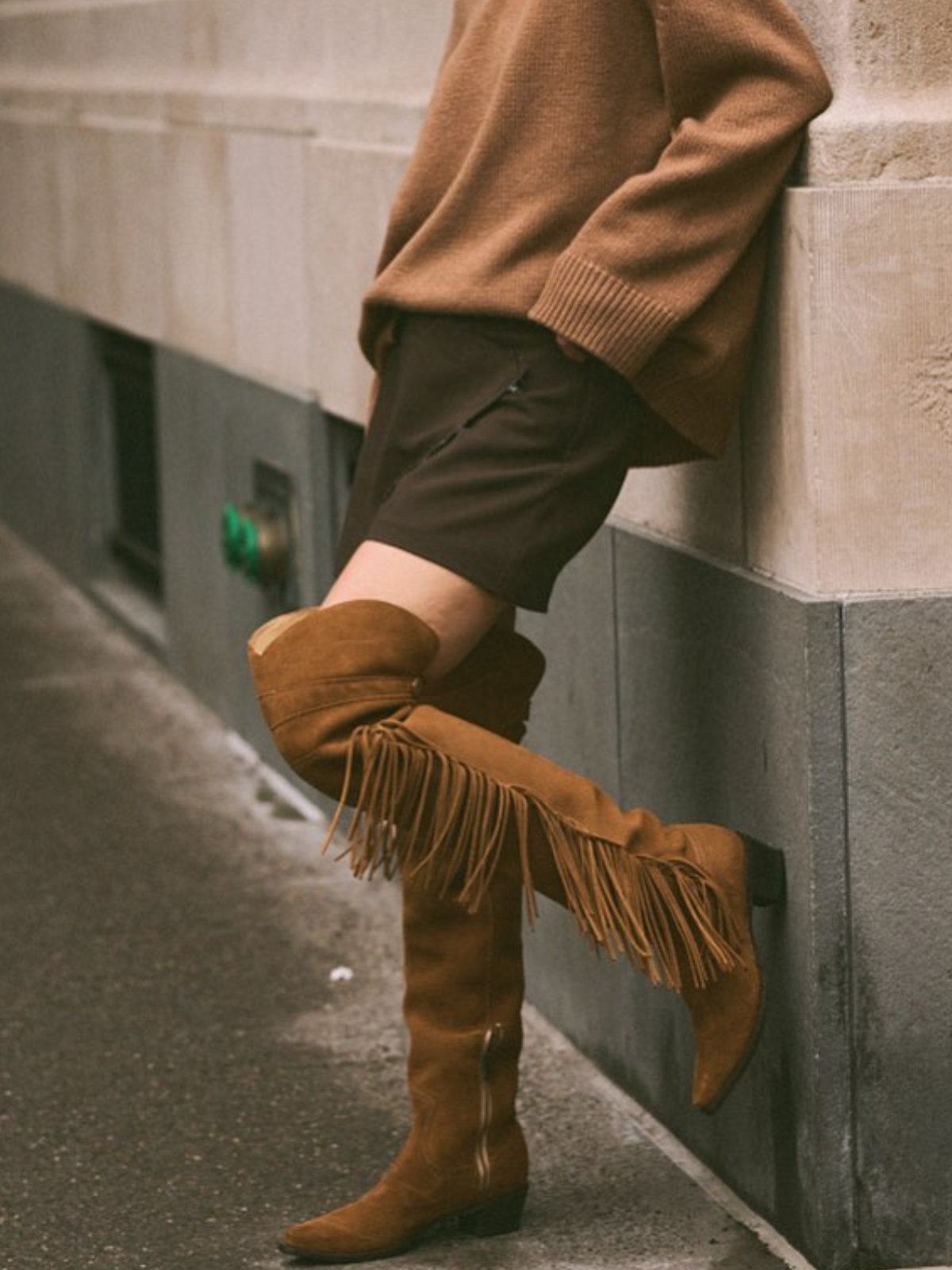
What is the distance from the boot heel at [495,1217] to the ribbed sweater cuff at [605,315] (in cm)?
123

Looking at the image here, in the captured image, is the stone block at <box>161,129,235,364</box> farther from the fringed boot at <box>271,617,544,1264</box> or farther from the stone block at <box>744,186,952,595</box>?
the stone block at <box>744,186,952,595</box>

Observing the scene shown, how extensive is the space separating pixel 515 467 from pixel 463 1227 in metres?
1.15

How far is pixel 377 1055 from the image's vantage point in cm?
482

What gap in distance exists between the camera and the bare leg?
3609mm

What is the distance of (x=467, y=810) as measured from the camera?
3514 millimetres

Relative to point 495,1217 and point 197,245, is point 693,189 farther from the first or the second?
point 197,245

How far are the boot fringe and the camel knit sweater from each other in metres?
0.57

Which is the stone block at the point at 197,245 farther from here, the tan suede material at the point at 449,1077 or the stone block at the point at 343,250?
the tan suede material at the point at 449,1077

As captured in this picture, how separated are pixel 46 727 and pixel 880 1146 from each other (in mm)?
4241

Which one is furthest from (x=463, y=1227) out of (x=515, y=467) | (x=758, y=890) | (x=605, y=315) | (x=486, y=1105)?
(x=605, y=315)

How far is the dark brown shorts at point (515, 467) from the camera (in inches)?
143

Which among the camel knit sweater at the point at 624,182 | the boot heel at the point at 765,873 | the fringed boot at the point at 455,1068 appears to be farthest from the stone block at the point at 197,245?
the boot heel at the point at 765,873

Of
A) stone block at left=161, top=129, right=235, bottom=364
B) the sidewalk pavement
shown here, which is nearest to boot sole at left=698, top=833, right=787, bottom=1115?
the sidewalk pavement

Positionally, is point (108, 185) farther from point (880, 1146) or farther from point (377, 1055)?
point (880, 1146)
